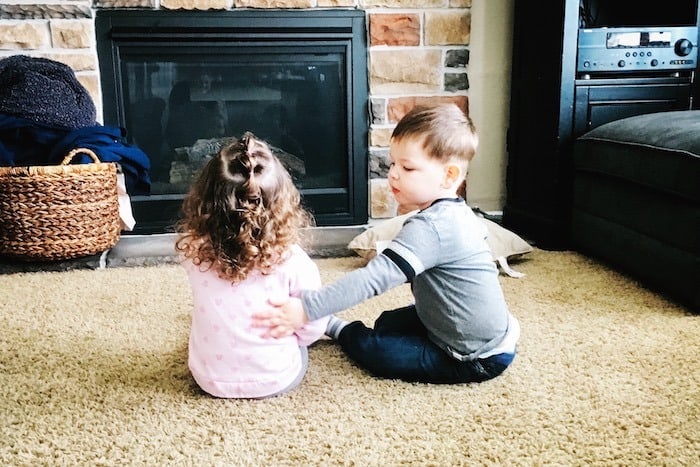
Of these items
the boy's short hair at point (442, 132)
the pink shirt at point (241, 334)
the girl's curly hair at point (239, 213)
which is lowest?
the pink shirt at point (241, 334)

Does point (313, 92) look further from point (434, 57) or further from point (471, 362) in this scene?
point (471, 362)

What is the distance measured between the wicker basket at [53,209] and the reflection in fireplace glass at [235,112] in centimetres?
43

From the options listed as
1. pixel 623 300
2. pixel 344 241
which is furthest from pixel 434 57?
pixel 623 300

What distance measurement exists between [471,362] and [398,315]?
7.9 inches

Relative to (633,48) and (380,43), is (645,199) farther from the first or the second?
(380,43)

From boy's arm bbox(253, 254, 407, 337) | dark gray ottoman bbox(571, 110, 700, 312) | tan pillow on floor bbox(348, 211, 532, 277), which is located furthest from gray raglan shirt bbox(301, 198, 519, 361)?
tan pillow on floor bbox(348, 211, 532, 277)

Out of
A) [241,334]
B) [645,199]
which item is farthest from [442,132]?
[645,199]

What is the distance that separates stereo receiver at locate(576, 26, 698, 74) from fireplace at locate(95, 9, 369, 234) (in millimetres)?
784

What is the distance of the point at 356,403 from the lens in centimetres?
109

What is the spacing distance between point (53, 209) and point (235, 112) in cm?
79

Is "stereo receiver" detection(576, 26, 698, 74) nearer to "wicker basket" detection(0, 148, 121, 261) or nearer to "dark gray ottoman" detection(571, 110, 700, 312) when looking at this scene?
"dark gray ottoman" detection(571, 110, 700, 312)

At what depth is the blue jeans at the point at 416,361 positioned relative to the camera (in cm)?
116

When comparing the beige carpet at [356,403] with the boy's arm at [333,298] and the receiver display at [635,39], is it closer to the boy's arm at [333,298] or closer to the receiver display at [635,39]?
the boy's arm at [333,298]

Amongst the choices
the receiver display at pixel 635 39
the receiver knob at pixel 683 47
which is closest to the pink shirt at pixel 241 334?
the receiver display at pixel 635 39
